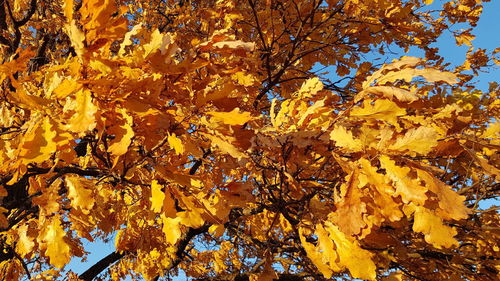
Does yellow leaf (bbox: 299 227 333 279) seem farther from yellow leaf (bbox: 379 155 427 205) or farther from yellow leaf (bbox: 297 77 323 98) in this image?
yellow leaf (bbox: 297 77 323 98)

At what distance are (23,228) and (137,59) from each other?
1442 mm

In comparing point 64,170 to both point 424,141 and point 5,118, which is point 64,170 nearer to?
point 5,118

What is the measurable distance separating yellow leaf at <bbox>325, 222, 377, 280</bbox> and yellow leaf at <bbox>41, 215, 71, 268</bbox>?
1.08 metres

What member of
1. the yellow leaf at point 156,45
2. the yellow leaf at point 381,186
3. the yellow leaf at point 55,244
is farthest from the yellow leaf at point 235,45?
the yellow leaf at point 55,244

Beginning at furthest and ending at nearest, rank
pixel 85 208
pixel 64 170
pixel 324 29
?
pixel 324 29, pixel 64 170, pixel 85 208

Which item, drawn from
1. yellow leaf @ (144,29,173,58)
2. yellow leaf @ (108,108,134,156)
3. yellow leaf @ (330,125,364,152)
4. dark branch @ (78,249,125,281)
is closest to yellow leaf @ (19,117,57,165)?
yellow leaf @ (108,108,134,156)

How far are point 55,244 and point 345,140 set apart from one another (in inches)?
48.5

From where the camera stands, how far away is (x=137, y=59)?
1.08m

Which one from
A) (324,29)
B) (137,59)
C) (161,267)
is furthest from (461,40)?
(161,267)

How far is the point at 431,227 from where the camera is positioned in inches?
39.1

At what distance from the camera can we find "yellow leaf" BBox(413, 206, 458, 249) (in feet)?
3.21

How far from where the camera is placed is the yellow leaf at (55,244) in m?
1.34

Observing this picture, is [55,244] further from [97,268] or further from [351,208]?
[97,268]

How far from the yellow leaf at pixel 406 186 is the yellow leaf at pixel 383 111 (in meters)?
0.20
